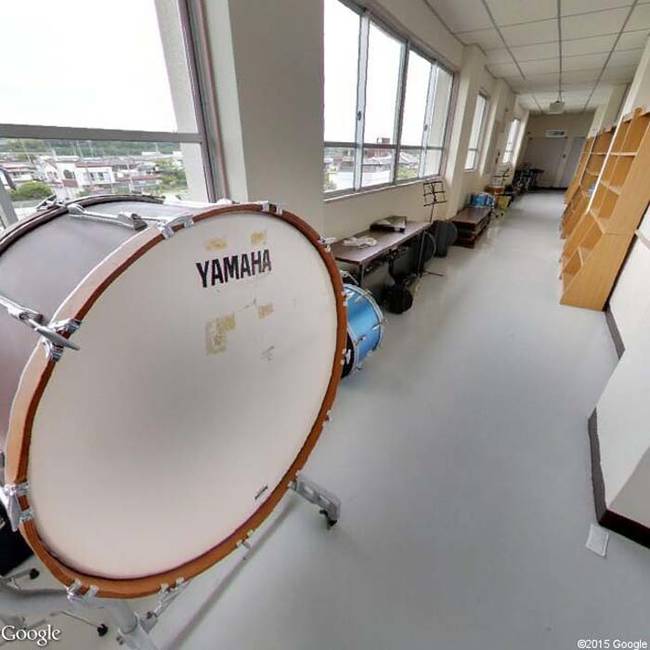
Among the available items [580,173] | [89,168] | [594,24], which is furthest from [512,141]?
[89,168]

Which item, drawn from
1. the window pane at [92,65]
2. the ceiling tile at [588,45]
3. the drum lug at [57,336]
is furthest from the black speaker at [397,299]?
the ceiling tile at [588,45]

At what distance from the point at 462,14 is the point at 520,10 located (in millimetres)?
561

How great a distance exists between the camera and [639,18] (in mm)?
3453

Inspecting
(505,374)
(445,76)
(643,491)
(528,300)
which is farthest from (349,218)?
(445,76)

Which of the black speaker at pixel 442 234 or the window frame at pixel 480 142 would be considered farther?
the window frame at pixel 480 142

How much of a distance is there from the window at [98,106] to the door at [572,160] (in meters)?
15.6

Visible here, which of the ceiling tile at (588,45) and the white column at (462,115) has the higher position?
the ceiling tile at (588,45)

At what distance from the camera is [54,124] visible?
4.02ft

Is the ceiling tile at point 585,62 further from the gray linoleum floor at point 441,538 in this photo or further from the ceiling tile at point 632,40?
the gray linoleum floor at point 441,538

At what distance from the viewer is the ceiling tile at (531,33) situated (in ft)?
12.0

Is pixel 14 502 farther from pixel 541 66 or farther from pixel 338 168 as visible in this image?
pixel 541 66

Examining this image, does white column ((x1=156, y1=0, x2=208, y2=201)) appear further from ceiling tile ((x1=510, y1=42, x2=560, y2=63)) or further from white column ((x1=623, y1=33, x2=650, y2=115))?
white column ((x1=623, y1=33, x2=650, y2=115))

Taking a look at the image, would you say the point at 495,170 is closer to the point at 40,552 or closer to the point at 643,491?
the point at 643,491

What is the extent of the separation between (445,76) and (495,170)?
5272 millimetres
